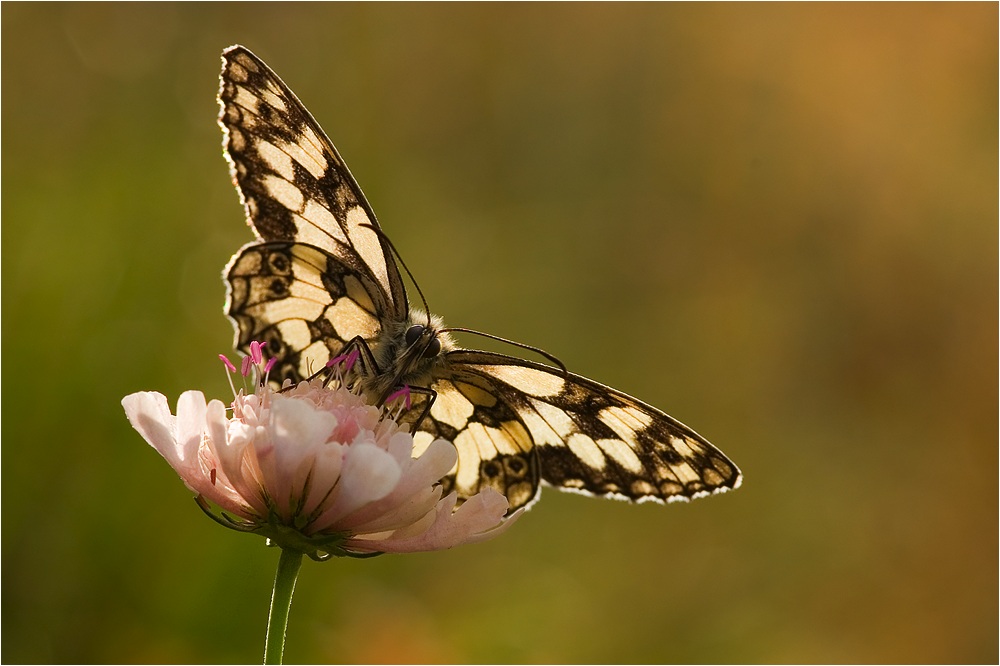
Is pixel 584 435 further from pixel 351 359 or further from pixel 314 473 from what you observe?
pixel 314 473

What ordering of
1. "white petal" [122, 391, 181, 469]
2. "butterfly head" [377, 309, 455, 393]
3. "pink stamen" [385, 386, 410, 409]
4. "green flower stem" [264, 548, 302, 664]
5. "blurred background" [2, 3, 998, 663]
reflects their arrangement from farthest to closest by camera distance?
1. "blurred background" [2, 3, 998, 663]
2. "butterfly head" [377, 309, 455, 393]
3. "pink stamen" [385, 386, 410, 409]
4. "white petal" [122, 391, 181, 469]
5. "green flower stem" [264, 548, 302, 664]

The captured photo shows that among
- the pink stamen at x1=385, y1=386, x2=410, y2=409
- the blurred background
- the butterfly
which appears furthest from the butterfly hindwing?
the blurred background

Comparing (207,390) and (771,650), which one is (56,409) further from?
(771,650)

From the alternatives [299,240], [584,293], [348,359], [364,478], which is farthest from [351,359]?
[584,293]

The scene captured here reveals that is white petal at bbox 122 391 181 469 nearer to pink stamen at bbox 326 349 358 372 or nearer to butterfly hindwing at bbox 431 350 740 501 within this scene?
pink stamen at bbox 326 349 358 372

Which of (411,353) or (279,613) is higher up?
(411,353)

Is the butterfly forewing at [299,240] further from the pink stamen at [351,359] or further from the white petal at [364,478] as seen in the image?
the white petal at [364,478]
